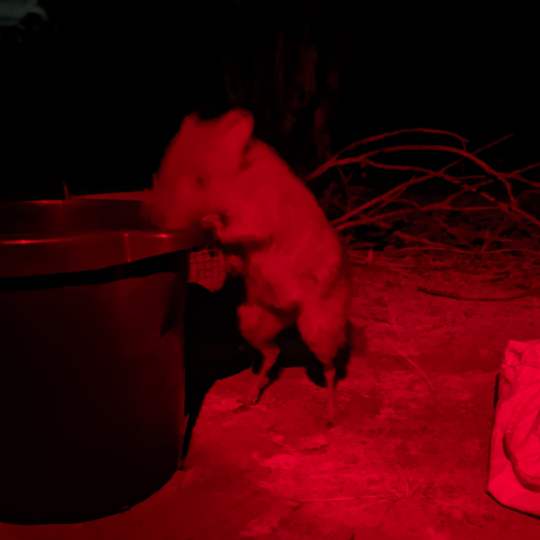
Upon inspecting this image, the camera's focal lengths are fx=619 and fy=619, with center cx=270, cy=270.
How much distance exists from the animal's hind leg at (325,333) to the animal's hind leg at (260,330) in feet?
0.76

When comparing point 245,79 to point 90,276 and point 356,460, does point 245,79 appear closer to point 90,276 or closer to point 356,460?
point 356,460

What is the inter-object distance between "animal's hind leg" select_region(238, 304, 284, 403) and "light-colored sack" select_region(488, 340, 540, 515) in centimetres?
114

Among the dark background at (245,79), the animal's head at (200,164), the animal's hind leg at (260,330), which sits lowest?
the animal's hind leg at (260,330)

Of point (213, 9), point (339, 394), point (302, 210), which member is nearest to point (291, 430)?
point (339, 394)

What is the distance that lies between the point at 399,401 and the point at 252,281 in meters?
1.00

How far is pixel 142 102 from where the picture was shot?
11422 mm

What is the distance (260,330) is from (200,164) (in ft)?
3.08

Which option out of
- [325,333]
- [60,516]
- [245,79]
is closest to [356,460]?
[325,333]

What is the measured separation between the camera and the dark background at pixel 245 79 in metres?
6.24

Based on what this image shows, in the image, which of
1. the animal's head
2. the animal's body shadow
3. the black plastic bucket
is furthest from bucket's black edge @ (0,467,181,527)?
the animal's head

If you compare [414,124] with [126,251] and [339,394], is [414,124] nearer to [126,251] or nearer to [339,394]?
[339,394]

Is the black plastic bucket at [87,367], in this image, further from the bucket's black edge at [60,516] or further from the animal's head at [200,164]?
the animal's head at [200,164]

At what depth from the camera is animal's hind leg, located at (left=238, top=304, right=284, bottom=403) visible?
3.19 metres

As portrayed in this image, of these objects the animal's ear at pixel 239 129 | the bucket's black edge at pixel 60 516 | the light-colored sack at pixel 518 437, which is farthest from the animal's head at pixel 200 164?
the light-colored sack at pixel 518 437
